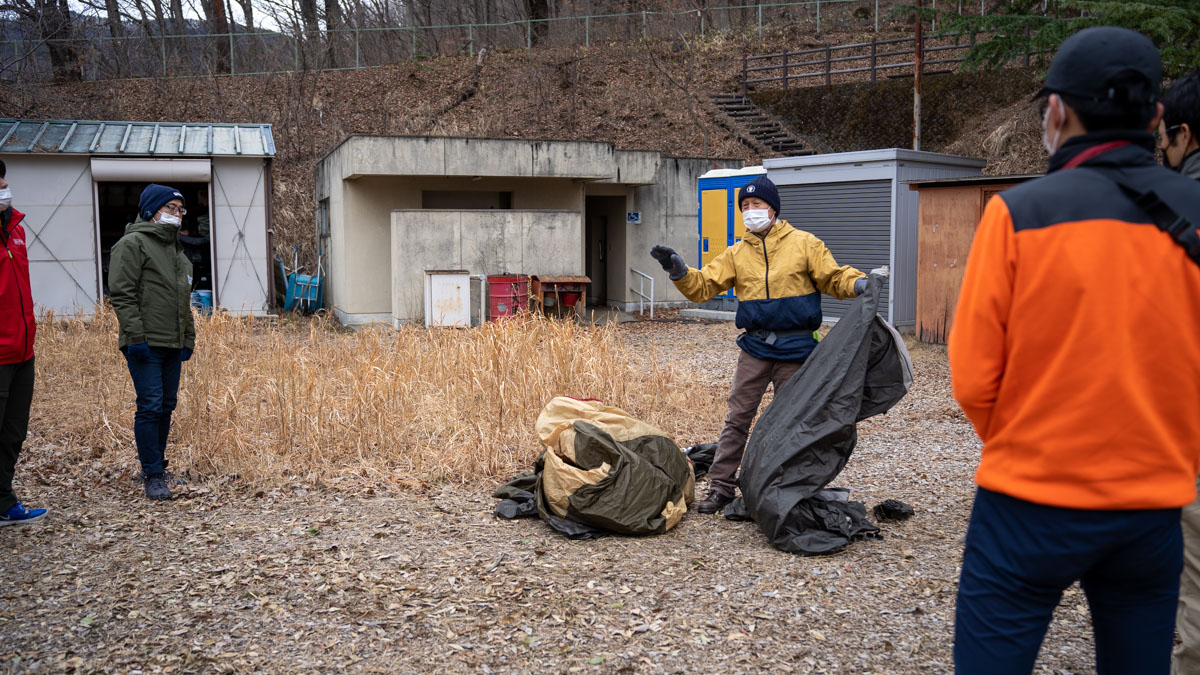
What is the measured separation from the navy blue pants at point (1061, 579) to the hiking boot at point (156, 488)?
4707 millimetres

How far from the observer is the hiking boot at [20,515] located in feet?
16.0

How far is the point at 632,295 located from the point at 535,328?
416 inches

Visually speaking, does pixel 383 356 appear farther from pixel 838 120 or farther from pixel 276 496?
pixel 838 120

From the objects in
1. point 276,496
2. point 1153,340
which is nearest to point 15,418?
point 276,496

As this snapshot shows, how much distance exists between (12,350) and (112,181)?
12.4 m

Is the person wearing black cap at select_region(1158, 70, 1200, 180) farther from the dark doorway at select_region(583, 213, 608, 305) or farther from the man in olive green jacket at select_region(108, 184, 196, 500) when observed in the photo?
the dark doorway at select_region(583, 213, 608, 305)

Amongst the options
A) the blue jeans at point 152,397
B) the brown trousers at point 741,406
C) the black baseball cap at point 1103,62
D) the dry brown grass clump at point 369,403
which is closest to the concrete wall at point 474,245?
the dry brown grass clump at point 369,403

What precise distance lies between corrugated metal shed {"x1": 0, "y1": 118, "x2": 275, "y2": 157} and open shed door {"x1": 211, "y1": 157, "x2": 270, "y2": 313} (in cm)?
36

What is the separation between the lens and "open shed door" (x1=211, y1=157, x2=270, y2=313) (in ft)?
51.8

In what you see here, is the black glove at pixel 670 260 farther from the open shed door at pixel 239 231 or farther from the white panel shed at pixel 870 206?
the open shed door at pixel 239 231

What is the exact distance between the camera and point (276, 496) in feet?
18.0

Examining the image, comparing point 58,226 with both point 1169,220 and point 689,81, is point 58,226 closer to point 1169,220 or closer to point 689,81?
point 1169,220

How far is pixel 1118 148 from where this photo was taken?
1.89 m

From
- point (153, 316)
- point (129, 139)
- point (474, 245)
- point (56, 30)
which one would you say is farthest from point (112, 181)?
point (153, 316)
